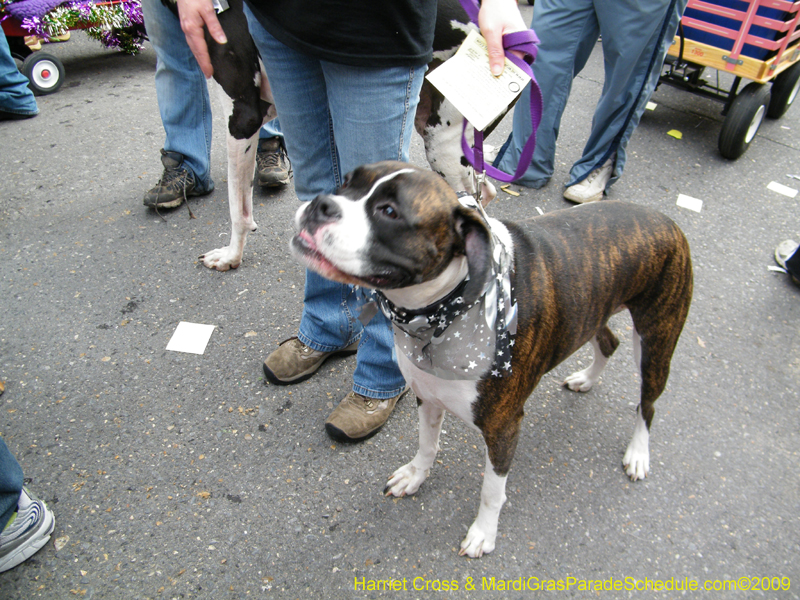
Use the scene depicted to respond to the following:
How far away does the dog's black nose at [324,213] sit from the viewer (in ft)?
4.48

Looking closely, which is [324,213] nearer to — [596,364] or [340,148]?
[340,148]

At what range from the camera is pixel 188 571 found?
1840 mm

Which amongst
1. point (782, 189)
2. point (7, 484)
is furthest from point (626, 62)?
point (7, 484)

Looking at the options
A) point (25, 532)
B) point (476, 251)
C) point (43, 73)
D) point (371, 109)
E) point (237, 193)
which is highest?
point (371, 109)

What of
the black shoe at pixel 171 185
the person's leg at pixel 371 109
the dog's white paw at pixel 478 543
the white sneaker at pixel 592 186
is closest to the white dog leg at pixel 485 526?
the dog's white paw at pixel 478 543

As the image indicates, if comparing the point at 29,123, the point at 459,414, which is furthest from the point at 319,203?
the point at 29,123

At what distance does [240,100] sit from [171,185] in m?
1.37

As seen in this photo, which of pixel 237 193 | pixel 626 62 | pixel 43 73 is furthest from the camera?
pixel 43 73

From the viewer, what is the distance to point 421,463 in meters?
2.10

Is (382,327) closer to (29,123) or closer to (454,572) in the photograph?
(454,572)

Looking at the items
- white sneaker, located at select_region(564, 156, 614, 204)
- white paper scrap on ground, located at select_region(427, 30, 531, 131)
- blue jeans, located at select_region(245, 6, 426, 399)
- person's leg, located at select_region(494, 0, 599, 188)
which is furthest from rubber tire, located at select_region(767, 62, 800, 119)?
blue jeans, located at select_region(245, 6, 426, 399)

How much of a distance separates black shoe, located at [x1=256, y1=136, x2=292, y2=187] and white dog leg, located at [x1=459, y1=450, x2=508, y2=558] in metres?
2.82

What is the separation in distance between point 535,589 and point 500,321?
107 centimetres

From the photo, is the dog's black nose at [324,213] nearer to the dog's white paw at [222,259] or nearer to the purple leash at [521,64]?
the purple leash at [521,64]
